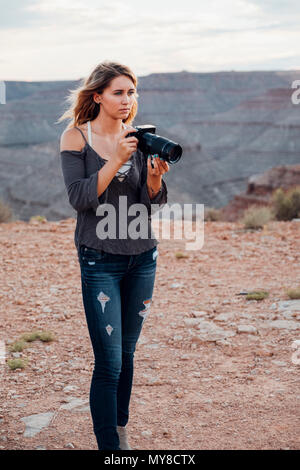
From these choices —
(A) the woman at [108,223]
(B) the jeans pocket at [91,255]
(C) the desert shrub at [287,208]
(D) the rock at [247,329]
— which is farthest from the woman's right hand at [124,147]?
(C) the desert shrub at [287,208]

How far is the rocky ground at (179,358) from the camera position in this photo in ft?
9.45

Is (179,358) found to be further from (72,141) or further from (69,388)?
(72,141)

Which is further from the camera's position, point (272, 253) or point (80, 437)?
point (272, 253)

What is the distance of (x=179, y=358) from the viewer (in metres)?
3.93

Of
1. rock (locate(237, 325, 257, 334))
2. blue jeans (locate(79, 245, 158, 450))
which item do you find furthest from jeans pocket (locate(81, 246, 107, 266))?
rock (locate(237, 325, 257, 334))

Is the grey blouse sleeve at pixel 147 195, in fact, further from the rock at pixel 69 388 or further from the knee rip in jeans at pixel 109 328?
the rock at pixel 69 388

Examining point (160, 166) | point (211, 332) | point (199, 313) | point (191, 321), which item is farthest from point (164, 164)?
point (199, 313)

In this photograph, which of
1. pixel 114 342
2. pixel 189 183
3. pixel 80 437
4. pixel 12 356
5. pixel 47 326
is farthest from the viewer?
pixel 189 183

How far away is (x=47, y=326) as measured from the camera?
4.58m

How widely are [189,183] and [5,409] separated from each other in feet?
210

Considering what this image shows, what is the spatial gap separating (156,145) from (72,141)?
340mm

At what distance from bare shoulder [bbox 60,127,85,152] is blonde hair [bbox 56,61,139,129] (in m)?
0.10
